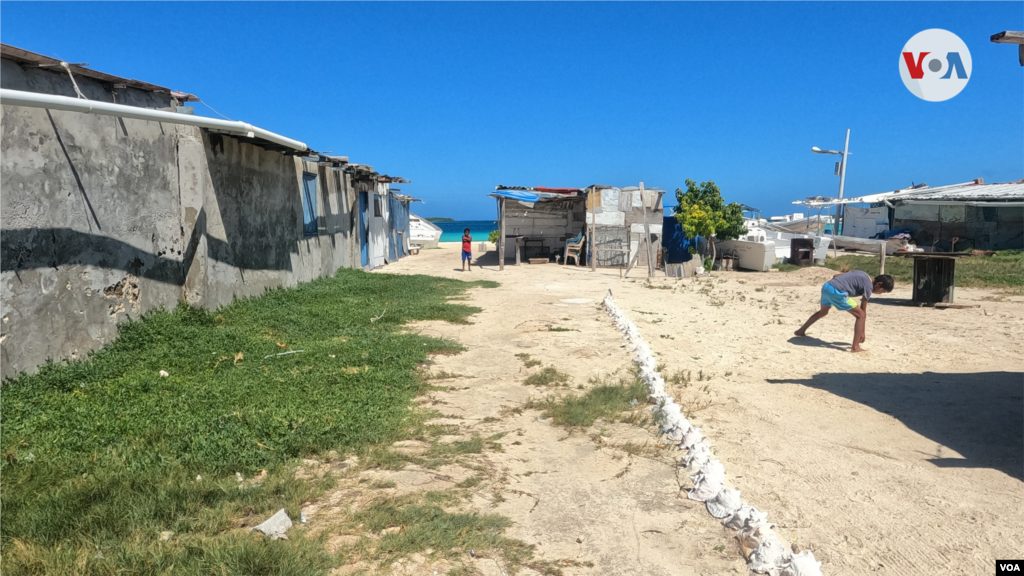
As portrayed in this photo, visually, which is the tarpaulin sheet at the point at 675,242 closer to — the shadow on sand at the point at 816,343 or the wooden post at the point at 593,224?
the wooden post at the point at 593,224

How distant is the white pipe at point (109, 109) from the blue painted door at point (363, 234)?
10121 millimetres

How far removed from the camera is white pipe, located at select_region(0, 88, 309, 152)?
4301mm

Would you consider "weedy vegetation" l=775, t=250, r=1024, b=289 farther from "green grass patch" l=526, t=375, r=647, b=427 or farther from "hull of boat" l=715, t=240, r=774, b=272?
"green grass patch" l=526, t=375, r=647, b=427

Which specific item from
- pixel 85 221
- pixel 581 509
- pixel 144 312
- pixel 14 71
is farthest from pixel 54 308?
pixel 581 509

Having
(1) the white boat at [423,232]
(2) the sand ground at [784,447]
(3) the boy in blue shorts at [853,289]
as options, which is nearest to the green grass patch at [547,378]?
(2) the sand ground at [784,447]

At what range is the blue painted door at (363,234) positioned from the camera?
18328 mm

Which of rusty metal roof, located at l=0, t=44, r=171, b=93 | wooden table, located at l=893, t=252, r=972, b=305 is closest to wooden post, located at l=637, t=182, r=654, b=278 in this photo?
wooden table, located at l=893, t=252, r=972, b=305

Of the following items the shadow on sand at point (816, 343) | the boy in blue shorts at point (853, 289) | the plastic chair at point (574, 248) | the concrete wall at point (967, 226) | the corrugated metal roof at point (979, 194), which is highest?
the corrugated metal roof at point (979, 194)

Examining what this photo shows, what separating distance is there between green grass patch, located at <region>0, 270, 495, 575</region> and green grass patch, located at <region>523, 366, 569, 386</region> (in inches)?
45.2

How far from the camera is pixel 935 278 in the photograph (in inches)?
459

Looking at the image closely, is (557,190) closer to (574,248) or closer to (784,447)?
(574,248)

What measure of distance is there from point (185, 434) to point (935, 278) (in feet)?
41.6

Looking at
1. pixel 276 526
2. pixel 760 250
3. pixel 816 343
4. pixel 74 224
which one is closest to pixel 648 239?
pixel 760 250

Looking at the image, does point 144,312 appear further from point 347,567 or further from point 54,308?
point 347,567
